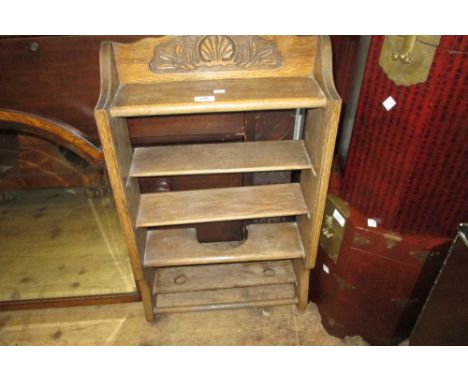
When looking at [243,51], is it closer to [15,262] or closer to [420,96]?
[420,96]

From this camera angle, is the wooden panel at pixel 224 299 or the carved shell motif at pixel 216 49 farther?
the wooden panel at pixel 224 299

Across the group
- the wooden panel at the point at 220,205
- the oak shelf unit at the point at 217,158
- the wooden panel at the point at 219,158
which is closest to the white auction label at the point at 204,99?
the oak shelf unit at the point at 217,158

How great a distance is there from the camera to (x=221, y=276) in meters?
2.28

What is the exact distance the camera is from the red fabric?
1.25m

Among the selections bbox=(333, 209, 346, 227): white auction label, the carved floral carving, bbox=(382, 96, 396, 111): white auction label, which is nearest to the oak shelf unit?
the carved floral carving

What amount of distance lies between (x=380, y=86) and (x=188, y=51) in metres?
0.79

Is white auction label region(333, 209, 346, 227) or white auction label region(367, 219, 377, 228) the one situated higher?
white auction label region(367, 219, 377, 228)

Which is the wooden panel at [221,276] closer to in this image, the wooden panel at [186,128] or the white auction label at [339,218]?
the white auction label at [339,218]

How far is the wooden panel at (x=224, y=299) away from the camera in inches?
88.4

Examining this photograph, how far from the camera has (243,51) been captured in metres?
1.46

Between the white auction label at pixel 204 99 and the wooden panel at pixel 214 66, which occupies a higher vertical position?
the wooden panel at pixel 214 66

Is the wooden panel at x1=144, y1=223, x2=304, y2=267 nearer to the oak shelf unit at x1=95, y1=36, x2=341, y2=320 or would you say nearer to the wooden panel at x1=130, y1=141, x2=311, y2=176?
the oak shelf unit at x1=95, y1=36, x2=341, y2=320

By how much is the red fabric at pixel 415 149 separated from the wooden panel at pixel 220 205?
0.33 m

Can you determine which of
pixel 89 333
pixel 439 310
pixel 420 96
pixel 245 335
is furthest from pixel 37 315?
pixel 420 96
